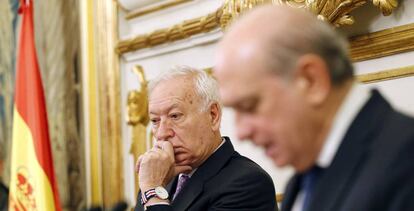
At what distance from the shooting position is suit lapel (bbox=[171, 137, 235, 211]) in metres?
2.66

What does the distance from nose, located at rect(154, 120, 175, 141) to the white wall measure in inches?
26.8

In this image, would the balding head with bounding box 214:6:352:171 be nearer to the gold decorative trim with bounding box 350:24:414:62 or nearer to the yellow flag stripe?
the gold decorative trim with bounding box 350:24:414:62

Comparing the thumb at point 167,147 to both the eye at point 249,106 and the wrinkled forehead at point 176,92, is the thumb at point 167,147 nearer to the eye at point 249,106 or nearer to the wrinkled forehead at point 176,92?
the wrinkled forehead at point 176,92

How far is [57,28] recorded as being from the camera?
4918 millimetres

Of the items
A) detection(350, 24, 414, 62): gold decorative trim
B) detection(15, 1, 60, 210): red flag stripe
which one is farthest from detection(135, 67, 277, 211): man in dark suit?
detection(15, 1, 60, 210): red flag stripe

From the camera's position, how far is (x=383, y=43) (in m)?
3.09

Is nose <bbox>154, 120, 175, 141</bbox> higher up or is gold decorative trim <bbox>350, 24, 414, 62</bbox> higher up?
gold decorative trim <bbox>350, 24, 414, 62</bbox>

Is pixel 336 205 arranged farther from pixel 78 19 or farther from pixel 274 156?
pixel 78 19

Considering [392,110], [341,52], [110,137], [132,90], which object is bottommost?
[110,137]

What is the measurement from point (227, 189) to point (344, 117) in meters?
1.27

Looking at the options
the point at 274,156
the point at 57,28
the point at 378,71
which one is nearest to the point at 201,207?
the point at 378,71

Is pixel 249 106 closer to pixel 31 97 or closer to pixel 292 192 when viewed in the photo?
pixel 292 192

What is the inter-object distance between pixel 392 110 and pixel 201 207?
4.36 feet

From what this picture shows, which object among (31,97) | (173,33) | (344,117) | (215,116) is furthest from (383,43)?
(31,97)
